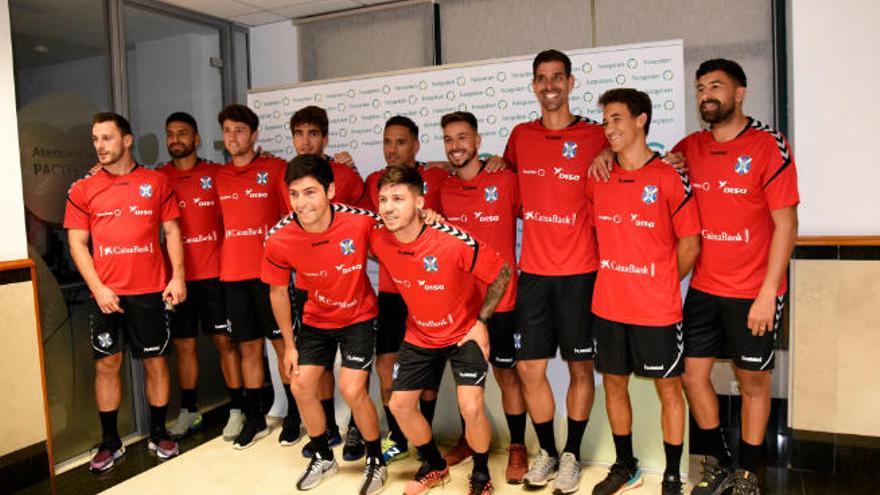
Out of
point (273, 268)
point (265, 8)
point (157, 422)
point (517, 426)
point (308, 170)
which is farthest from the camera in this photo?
point (265, 8)

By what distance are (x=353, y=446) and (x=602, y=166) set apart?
75.9 inches

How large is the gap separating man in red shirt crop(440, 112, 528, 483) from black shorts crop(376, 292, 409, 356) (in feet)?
1.66

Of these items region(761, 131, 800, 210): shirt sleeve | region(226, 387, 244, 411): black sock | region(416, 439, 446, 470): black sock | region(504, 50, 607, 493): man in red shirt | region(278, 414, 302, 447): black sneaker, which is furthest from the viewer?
region(226, 387, 244, 411): black sock

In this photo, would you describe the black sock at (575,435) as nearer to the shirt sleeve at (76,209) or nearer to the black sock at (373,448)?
the black sock at (373,448)

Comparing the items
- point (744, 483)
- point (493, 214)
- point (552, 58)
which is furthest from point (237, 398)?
point (744, 483)

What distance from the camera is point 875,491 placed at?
9.94 feet

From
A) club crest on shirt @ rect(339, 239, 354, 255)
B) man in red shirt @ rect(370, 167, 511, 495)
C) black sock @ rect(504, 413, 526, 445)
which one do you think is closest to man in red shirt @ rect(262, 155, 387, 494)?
club crest on shirt @ rect(339, 239, 354, 255)

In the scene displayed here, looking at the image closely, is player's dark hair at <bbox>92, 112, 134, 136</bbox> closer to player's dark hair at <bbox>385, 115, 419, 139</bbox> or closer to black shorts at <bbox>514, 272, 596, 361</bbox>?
player's dark hair at <bbox>385, 115, 419, 139</bbox>

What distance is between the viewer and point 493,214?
315cm

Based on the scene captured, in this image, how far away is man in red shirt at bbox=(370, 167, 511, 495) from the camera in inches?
110

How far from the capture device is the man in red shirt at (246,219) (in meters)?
3.71

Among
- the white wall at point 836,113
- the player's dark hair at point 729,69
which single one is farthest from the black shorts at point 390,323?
the white wall at point 836,113

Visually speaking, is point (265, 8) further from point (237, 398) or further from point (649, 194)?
point (649, 194)

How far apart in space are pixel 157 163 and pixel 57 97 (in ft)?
2.33
